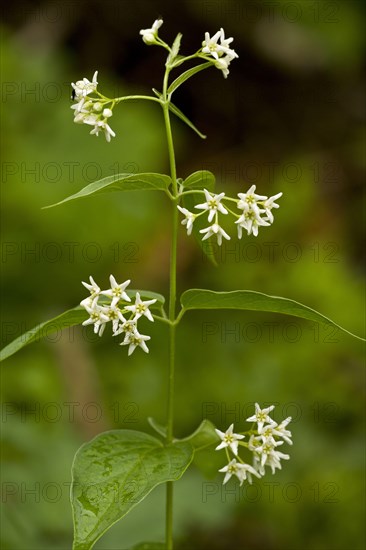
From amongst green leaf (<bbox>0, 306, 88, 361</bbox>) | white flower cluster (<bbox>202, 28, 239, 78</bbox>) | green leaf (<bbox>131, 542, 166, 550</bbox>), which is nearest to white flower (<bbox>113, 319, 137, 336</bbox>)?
green leaf (<bbox>0, 306, 88, 361</bbox>)

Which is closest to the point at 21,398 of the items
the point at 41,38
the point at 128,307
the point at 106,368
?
the point at 106,368

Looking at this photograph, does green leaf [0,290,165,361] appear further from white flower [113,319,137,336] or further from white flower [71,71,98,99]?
white flower [71,71,98,99]

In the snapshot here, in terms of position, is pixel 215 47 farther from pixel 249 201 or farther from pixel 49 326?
pixel 49 326

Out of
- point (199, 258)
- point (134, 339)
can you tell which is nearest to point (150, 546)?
point (134, 339)

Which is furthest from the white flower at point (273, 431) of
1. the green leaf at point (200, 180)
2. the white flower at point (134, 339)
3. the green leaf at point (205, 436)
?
the green leaf at point (200, 180)

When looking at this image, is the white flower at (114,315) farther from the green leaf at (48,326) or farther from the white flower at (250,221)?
the white flower at (250,221)

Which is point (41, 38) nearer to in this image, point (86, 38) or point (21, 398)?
point (86, 38)
